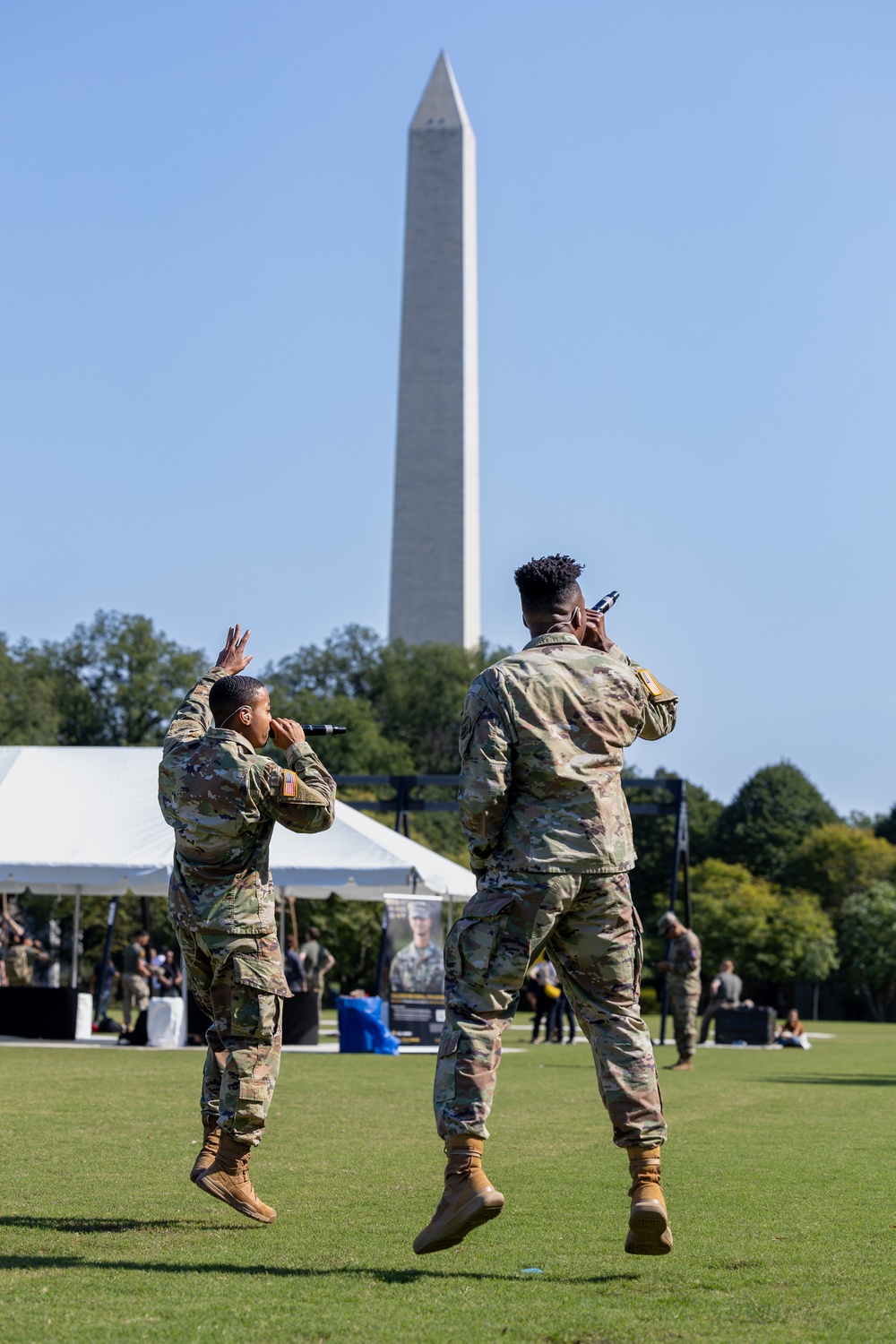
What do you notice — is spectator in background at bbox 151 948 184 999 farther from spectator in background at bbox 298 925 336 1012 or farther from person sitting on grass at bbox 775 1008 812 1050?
person sitting on grass at bbox 775 1008 812 1050

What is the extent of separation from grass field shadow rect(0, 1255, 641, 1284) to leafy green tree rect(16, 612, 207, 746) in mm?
61970

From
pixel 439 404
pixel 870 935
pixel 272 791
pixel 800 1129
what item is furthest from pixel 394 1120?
pixel 439 404

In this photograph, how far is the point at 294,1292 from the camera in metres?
5.01

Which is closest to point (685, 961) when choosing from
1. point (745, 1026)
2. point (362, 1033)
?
point (362, 1033)

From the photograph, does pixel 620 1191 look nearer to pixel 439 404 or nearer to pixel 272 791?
pixel 272 791

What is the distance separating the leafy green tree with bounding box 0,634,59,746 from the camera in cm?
6312

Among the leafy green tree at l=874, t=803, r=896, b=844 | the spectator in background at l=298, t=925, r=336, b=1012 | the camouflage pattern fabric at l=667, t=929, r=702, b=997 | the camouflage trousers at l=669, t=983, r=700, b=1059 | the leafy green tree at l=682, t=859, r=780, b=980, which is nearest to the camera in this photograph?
the camouflage trousers at l=669, t=983, r=700, b=1059

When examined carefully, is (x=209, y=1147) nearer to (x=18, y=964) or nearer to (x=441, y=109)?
(x=18, y=964)

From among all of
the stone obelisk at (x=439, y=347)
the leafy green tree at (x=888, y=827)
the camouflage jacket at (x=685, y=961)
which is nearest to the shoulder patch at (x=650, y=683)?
the camouflage jacket at (x=685, y=961)

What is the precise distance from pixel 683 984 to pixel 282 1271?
17325mm

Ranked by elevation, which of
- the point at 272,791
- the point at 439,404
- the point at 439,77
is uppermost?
the point at 439,77

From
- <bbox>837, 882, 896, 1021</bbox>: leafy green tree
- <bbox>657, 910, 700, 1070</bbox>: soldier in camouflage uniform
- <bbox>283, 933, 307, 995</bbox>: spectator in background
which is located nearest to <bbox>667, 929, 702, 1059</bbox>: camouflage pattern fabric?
<bbox>657, 910, 700, 1070</bbox>: soldier in camouflage uniform

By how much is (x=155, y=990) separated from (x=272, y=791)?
28311 mm

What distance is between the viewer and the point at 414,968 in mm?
23859
